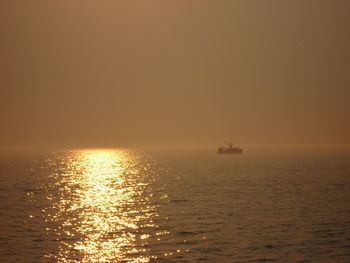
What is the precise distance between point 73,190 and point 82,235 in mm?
46139

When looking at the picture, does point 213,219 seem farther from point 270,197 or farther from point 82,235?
point 270,197

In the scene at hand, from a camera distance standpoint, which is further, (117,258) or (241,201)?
(241,201)

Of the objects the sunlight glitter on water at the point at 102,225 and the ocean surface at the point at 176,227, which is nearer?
the sunlight glitter on water at the point at 102,225

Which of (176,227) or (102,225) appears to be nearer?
(176,227)

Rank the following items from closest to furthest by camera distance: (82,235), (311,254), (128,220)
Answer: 1. (311,254)
2. (82,235)
3. (128,220)

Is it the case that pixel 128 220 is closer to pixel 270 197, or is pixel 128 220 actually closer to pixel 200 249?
pixel 200 249

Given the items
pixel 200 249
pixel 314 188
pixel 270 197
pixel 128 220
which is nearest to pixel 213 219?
pixel 128 220

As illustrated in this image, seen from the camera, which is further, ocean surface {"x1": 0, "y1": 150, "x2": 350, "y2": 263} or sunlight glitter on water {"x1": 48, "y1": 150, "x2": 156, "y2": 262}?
ocean surface {"x1": 0, "y1": 150, "x2": 350, "y2": 263}

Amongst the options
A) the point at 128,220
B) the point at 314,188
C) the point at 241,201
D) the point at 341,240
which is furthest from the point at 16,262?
the point at 314,188

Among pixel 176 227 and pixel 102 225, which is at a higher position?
pixel 176 227

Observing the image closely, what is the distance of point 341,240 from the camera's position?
135 feet

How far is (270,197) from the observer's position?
241 ft

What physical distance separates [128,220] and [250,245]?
683 inches

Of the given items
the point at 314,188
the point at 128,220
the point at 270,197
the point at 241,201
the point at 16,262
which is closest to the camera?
the point at 16,262
